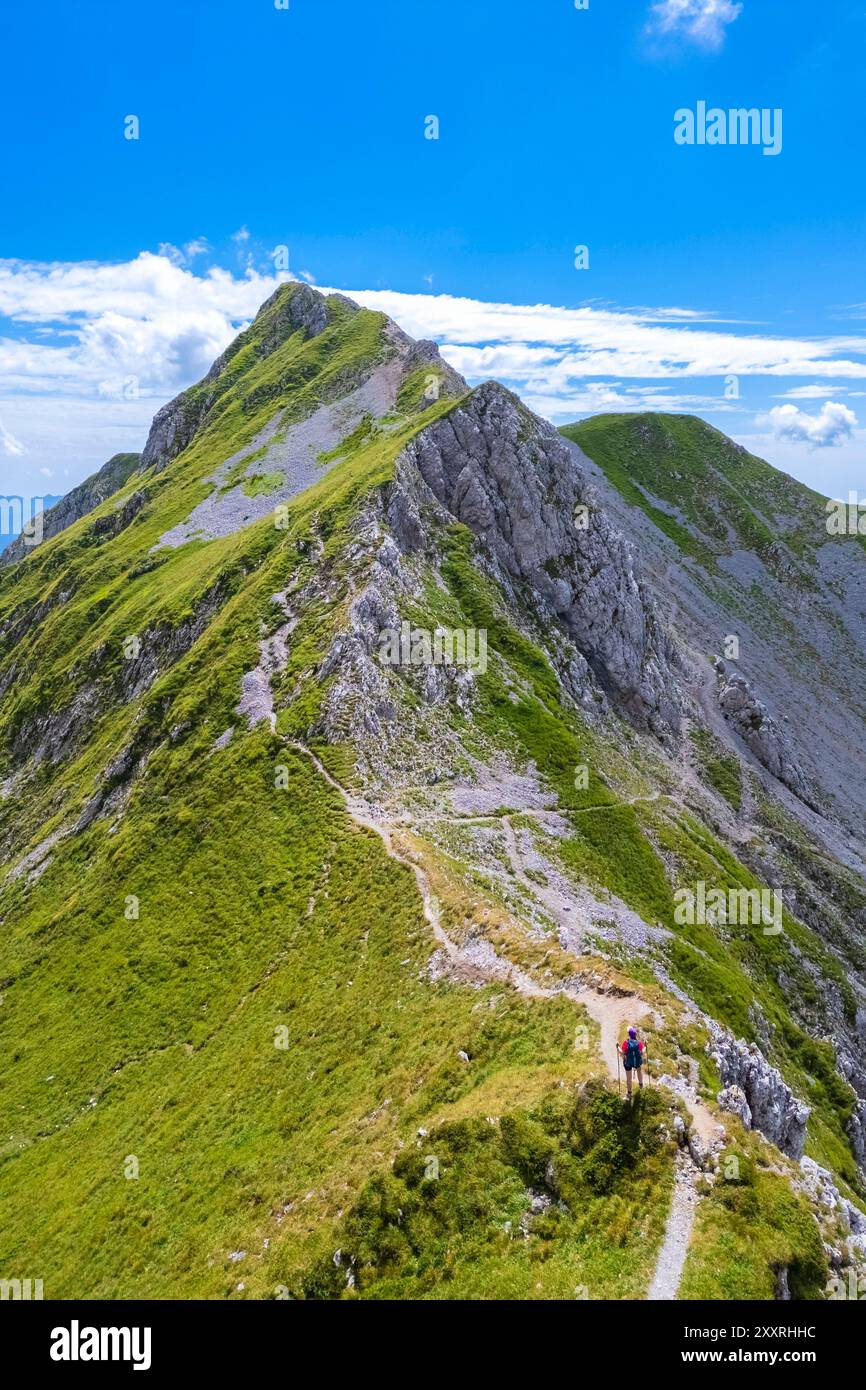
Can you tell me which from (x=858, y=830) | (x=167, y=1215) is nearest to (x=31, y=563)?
(x=167, y=1215)

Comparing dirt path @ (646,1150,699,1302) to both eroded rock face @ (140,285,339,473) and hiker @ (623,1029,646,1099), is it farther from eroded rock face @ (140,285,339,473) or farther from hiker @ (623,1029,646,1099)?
eroded rock face @ (140,285,339,473)

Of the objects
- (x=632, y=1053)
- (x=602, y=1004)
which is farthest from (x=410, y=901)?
(x=632, y=1053)

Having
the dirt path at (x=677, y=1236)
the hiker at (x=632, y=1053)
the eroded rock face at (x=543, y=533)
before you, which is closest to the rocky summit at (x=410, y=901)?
the dirt path at (x=677, y=1236)

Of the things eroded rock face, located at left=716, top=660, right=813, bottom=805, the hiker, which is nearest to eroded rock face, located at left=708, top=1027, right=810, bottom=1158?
the hiker

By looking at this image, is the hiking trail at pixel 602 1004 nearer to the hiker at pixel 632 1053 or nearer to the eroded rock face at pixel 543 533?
the hiker at pixel 632 1053

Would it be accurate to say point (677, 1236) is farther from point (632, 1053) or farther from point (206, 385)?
point (206, 385)
